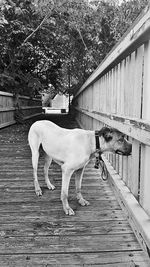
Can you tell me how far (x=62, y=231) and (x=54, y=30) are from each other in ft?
38.4

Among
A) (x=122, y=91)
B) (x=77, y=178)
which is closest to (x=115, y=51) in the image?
(x=122, y=91)

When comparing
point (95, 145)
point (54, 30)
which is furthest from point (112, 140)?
point (54, 30)

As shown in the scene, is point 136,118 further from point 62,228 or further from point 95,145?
point 62,228

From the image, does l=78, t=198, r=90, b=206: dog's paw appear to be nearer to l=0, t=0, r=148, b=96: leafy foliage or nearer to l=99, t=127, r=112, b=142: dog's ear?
l=99, t=127, r=112, b=142: dog's ear

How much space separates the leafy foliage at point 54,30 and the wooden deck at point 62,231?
7.52 m

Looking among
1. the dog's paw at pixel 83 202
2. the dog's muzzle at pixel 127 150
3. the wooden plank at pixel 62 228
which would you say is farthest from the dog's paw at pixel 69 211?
the dog's muzzle at pixel 127 150

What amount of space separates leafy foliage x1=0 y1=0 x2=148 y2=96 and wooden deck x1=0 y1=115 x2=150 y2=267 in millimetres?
7519

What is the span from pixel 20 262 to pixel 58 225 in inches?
26.4

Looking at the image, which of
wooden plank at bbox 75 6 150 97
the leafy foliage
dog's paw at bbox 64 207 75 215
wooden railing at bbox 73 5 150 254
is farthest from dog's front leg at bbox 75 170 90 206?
the leafy foliage

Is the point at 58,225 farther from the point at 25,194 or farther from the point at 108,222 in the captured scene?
the point at 25,194

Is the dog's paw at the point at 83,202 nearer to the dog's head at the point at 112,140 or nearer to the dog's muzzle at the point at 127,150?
the dog's head at the point at 112,140

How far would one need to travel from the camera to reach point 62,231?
2549 mm

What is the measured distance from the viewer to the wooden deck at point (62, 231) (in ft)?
6.86

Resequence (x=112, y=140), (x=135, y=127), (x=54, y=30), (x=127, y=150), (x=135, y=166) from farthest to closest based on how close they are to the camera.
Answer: (x=54, y=30) < (x=112, y=140) < (x=127, y=150) < (x=135, y=166) < (x=135, y=127)
